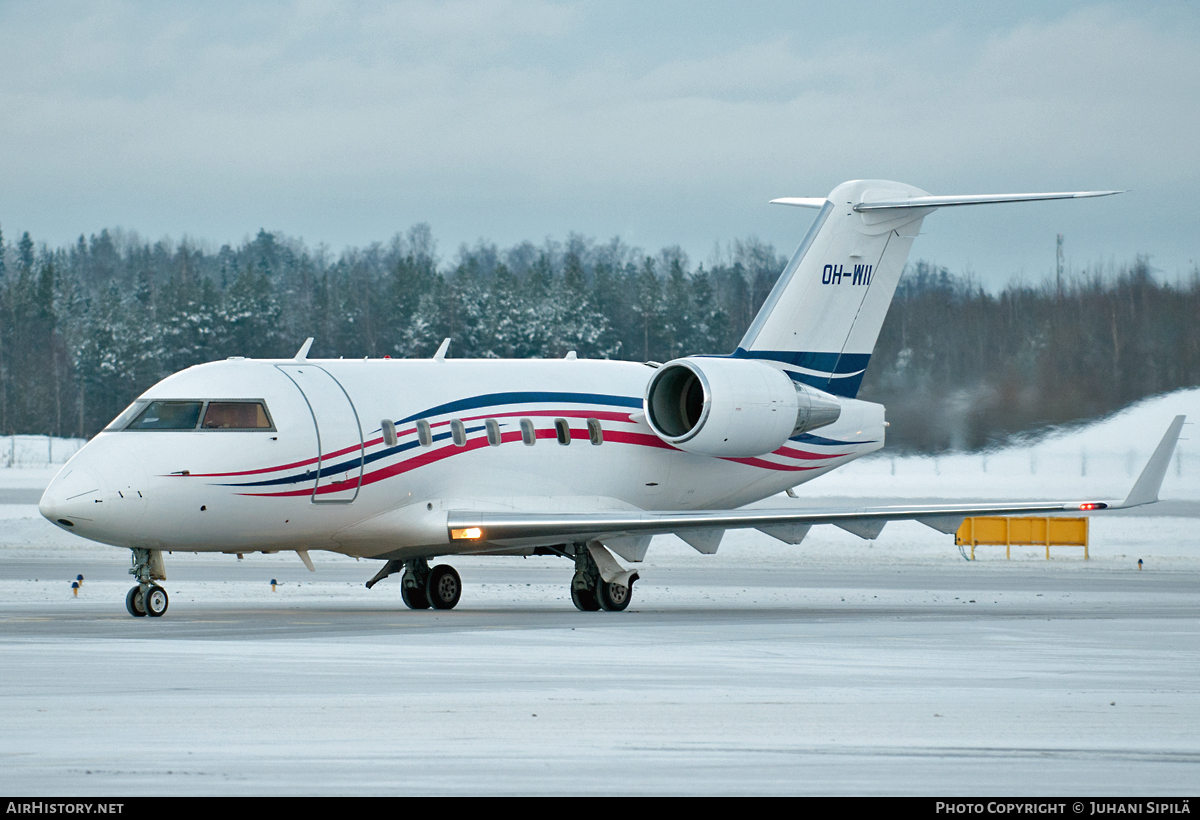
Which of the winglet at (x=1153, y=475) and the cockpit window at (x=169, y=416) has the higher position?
the cockpit window at (x=169, y=416)

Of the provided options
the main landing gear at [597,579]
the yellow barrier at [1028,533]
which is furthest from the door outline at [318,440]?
the yellow barrier at [1028,533]

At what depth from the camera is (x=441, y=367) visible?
23953mm

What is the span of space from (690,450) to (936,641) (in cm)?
760

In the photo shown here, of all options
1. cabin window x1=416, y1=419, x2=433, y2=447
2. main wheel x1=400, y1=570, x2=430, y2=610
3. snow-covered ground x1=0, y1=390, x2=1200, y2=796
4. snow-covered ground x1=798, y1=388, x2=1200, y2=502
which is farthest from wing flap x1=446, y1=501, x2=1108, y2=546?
snow-covered ground x1=798, y1=388, x2=1200, y2=502

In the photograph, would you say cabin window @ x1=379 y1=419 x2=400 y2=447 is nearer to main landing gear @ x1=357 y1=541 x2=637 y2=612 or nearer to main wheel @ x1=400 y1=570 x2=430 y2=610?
main landing gear @ x1=357 y1=541 x2=637 y2=612

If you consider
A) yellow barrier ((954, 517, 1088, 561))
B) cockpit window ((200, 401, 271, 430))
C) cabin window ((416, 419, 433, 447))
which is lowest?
yellow barrier ((954, 517, 1088, 561))

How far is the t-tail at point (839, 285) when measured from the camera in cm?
2619

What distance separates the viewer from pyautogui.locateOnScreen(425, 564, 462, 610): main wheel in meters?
24.7

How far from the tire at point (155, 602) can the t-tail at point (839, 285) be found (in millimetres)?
9942

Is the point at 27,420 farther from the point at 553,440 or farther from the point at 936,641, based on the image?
the point at 936,641

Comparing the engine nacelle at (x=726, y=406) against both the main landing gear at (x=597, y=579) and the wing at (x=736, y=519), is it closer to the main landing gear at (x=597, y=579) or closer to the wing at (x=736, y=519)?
the wing at (x=736, y=519)

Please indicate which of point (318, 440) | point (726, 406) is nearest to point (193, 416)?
point (318, 440)

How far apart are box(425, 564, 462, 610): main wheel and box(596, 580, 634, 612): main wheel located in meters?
2.31
